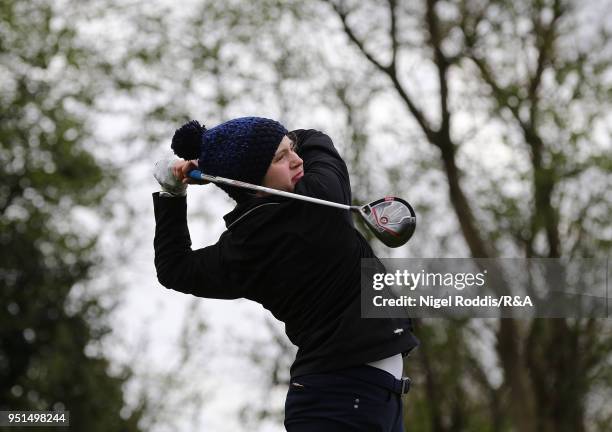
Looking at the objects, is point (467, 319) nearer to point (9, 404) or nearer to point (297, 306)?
point (9, 404)

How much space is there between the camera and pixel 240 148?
11.0ft

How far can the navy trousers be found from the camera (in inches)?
129

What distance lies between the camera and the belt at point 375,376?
329cm

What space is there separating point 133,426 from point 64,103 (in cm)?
577

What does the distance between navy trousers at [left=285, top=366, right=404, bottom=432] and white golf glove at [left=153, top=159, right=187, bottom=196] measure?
0.79 m

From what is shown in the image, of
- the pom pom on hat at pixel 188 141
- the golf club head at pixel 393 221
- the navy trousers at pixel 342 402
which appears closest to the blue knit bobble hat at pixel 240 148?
the pom pom on hat at pixel 188 141

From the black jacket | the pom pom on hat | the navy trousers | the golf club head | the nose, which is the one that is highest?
the pom pom on hat

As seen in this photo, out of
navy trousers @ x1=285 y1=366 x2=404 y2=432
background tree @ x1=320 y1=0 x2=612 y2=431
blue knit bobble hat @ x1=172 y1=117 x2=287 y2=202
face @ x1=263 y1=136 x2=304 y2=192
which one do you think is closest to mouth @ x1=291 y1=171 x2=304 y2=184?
face @ x1=263 y1=136 x2=304 y2=192

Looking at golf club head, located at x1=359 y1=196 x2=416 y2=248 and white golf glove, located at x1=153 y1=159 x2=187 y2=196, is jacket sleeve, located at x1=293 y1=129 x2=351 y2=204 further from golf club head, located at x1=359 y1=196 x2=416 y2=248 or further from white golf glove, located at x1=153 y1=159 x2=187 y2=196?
white golf glove, located at x1=153 y1=159 x2=187 y2=196

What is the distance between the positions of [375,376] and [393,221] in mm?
534

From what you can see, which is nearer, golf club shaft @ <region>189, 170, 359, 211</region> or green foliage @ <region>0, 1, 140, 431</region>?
golf club shaft @ <region>189, 170, 359, 211</region>

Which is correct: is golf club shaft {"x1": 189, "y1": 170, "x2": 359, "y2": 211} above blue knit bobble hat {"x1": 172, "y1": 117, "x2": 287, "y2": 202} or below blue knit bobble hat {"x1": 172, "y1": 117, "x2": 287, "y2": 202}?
below

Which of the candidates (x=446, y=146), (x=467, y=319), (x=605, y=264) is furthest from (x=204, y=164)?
(x=467, y=319)

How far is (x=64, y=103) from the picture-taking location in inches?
687
